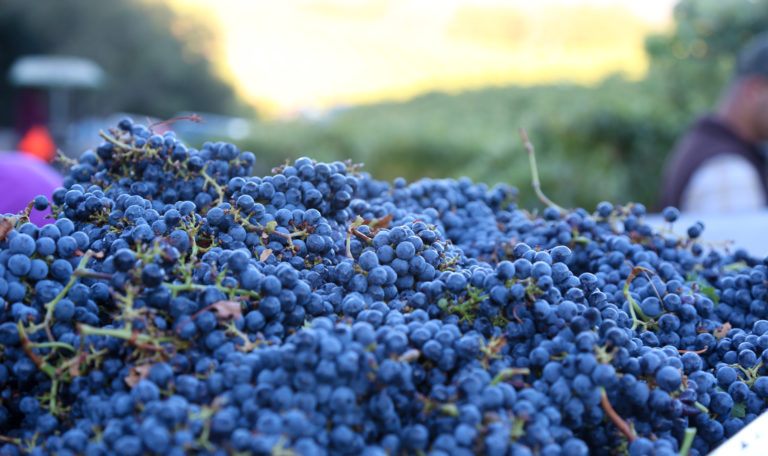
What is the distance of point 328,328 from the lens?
773 mm

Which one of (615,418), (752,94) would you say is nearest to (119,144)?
(615,418)

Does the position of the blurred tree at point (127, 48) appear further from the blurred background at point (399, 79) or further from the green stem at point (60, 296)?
the green stem at point (60, 296)

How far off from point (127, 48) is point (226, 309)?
24.3m

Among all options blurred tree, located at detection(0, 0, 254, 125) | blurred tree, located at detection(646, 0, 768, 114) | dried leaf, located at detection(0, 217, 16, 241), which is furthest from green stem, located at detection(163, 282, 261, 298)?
blurred tree, located at detection(0, 0, 254, 125)

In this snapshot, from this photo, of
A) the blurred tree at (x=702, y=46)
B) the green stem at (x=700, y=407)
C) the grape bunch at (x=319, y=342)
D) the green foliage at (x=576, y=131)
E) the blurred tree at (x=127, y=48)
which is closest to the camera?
the grape bunch at (x=319, y=342)

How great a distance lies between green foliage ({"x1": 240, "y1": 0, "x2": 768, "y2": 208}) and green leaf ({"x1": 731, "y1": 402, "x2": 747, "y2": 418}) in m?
3.08

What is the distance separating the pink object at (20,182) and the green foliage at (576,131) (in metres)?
2.71

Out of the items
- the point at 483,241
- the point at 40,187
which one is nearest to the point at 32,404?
the point at 483,241

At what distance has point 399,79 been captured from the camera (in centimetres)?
2039

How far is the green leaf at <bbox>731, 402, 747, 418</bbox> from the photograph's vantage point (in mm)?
949

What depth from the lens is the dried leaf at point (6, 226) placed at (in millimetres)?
887

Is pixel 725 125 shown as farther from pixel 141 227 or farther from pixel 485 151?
pixel 141 227

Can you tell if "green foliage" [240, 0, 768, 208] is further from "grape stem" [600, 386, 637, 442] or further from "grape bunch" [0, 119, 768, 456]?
"grape stem" [600, 386, 637, 442]

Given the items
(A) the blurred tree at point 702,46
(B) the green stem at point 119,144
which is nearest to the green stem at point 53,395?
(B) the green stem at point 119,144
